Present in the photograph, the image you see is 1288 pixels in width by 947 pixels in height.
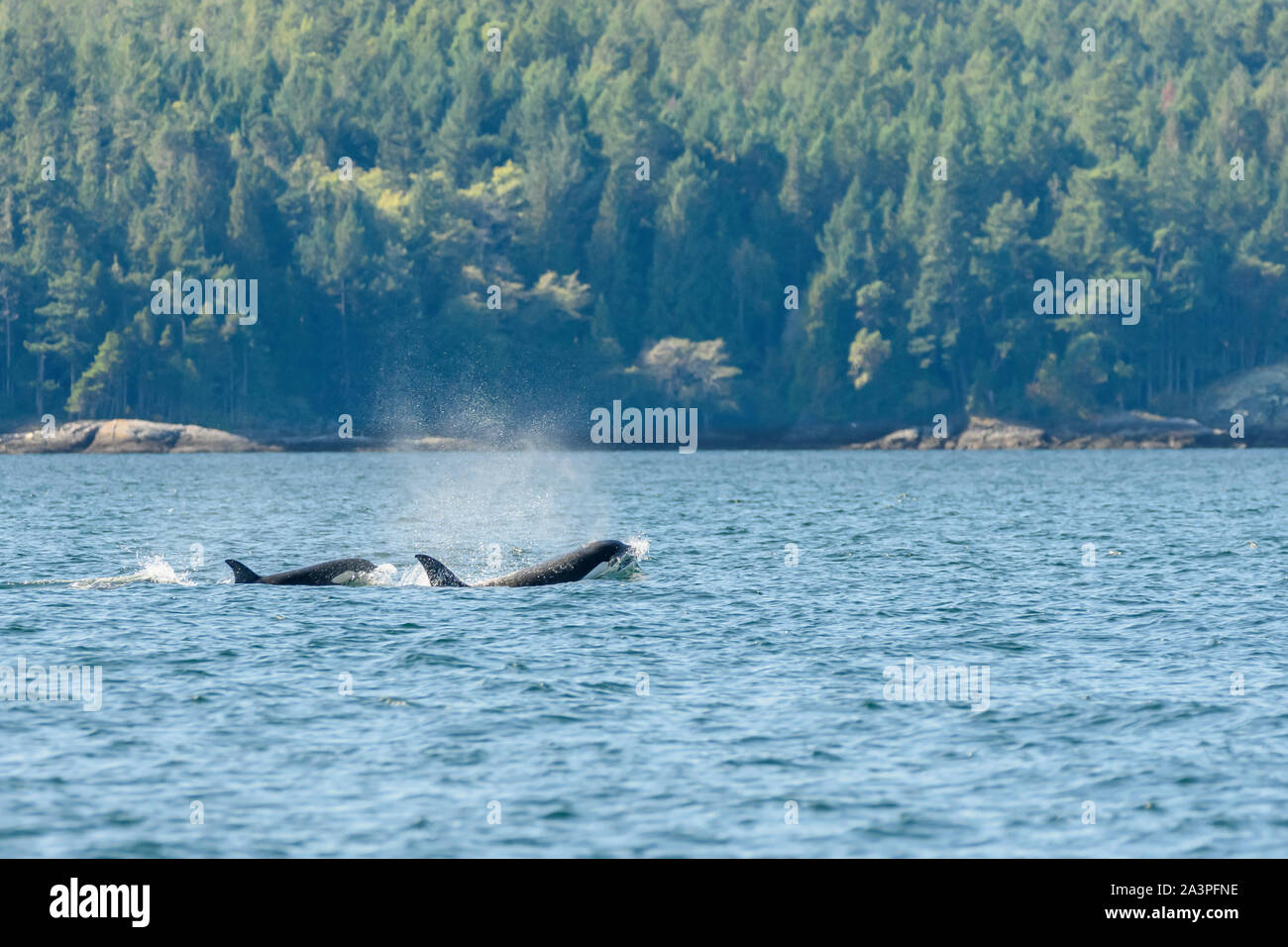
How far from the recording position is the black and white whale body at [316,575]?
39809 millimetres

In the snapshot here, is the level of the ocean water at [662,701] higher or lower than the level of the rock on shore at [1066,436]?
lower

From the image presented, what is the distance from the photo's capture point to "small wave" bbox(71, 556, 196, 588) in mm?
40469

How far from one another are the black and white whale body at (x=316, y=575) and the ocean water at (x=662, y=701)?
57 cm

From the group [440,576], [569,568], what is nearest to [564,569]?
[569,568]

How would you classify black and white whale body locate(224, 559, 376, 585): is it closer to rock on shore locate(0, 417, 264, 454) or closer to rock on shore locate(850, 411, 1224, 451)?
rock on shore locate(0, 417, 264, 454)

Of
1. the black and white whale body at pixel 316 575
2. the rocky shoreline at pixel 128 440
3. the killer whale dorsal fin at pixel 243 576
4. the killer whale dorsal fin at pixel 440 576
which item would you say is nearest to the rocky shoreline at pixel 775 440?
the rocky shoreline at pixel 128 440

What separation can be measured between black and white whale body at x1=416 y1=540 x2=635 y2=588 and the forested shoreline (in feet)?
387

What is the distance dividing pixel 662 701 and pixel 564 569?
14600 millimetres

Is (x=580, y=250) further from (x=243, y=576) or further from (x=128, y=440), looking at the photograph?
(x=243, y=576)

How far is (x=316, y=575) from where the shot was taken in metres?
39.9

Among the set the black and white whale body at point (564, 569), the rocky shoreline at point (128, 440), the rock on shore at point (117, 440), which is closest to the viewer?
Result: the black and white whale body at point (564, 569)

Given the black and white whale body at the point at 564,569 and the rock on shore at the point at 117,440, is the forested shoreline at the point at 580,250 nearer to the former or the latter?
the rock on shore at the point at 117,440
